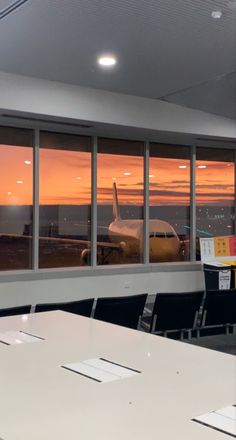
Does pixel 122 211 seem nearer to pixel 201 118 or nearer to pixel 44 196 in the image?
pixel 44 196

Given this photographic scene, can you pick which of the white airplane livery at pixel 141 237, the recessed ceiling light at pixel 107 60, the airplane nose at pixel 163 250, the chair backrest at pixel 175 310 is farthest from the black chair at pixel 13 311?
the airplane nose at pixel 163 250

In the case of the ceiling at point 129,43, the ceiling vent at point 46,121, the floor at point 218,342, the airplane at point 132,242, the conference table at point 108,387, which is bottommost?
the floor at point 218,342

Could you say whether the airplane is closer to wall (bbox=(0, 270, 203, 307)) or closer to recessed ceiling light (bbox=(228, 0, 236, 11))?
wall (bbox=(0, 270, 203, 307))

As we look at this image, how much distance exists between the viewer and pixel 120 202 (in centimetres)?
834

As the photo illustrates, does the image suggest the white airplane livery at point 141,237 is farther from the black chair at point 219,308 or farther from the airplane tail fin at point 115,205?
the black chair at point 219,308

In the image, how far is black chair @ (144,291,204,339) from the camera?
5.04 m

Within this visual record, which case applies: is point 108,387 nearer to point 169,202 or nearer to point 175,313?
point 175,313

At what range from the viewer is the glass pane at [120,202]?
817 cm

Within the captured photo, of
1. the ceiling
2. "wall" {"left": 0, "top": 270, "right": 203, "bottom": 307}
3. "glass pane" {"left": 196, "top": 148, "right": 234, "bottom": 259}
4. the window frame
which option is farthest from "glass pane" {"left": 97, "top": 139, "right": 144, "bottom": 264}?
the ceiling

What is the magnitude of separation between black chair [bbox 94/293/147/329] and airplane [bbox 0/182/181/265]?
3008 millimetres

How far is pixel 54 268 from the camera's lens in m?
7.67

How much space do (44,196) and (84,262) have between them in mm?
1298

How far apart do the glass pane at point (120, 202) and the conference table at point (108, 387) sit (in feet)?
18.2

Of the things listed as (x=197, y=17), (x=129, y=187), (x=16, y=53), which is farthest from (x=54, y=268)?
(x=197, y=17)
